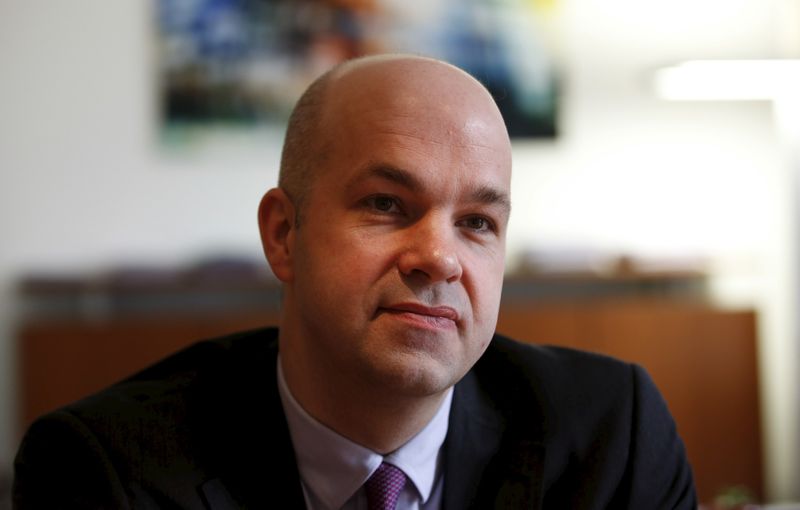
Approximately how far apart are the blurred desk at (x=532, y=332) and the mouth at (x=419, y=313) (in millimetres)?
3072

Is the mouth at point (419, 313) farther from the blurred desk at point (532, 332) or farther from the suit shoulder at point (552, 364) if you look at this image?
the blurred desk at point (532, 332)

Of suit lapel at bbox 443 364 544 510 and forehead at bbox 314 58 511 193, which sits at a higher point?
forehead at bbox 314 58 511 193

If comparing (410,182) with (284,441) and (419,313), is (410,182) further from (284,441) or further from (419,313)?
(284,441)

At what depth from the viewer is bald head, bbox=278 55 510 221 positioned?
137cm

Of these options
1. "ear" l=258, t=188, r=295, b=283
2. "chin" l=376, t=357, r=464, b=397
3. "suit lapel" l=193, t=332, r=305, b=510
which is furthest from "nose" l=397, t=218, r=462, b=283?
"suit lapel" l=193, t=332, r=305, b=510

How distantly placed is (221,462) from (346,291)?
37cm

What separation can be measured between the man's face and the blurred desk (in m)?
2.98

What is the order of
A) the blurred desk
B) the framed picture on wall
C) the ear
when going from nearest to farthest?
1. the ear
2. the blurred desk
3. the framed picture on wall

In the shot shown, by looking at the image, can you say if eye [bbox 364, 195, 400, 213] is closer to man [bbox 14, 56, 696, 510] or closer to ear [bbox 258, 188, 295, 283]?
man [bbox 14, 56, 696, 510]

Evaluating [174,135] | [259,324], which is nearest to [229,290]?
[259,324]

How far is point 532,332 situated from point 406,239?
323cm

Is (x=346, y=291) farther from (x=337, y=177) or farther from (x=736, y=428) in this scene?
(x=736, y=428)

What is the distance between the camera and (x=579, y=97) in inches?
196

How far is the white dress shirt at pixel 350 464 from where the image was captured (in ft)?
4.74
